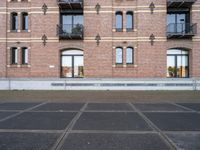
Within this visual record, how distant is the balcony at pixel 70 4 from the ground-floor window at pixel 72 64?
441cm

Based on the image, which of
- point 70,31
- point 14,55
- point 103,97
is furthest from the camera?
point 14,55

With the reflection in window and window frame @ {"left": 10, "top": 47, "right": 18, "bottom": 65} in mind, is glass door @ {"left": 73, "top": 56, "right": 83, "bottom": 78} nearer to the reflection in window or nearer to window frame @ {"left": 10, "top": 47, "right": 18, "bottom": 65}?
the reflection in window

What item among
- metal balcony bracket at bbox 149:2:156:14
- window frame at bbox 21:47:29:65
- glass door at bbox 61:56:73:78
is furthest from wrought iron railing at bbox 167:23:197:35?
window frame at bbox 21:47:29:65

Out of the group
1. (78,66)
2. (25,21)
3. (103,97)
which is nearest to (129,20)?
(78,66)

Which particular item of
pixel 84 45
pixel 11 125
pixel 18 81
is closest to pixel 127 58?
pixel 84 45

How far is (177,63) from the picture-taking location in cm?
2200

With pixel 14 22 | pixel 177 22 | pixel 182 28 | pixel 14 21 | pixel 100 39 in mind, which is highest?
pixel 14 21

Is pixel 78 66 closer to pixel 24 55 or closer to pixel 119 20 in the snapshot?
pixel 24 55

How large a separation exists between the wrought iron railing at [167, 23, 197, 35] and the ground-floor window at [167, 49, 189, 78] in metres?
1.94

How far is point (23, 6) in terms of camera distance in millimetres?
22125

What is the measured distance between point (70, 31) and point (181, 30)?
35.8 feet

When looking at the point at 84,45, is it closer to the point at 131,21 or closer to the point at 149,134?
the point at 131,21

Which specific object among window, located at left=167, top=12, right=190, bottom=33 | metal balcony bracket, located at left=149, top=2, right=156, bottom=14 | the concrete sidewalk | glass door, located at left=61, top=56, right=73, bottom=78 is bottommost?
the concrete sidewalk

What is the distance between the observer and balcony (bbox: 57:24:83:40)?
2105 centimetres
